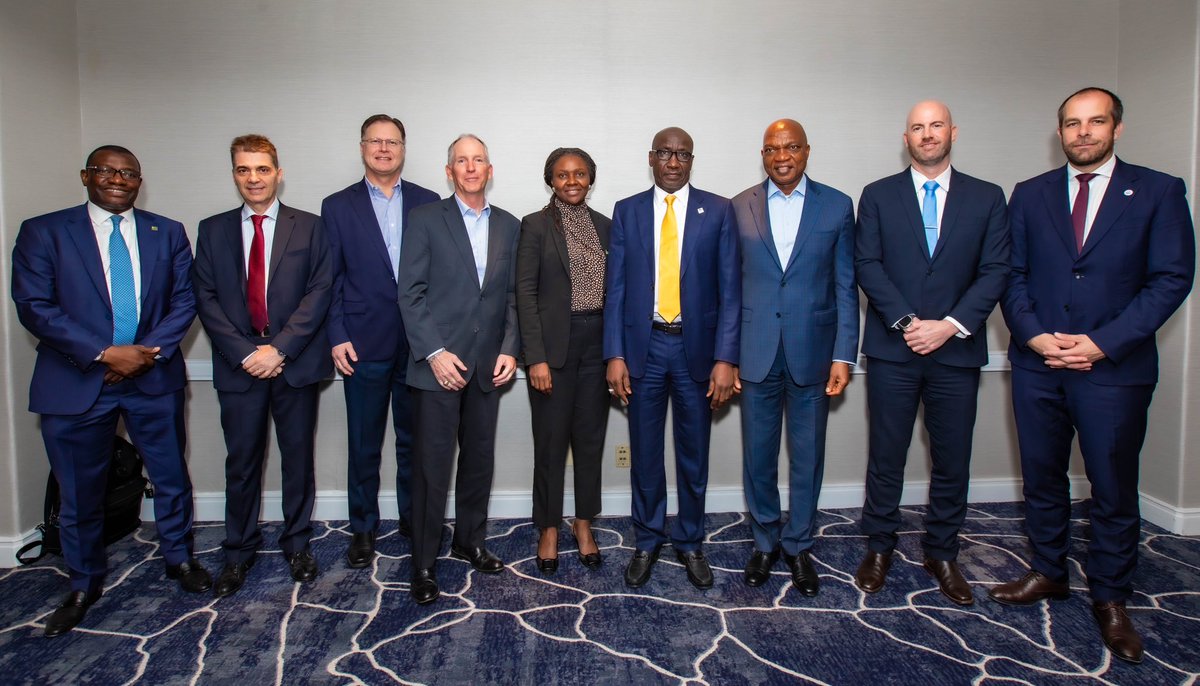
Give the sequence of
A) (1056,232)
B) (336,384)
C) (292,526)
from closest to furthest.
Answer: (1056,232)
(292,526)
(336,384)

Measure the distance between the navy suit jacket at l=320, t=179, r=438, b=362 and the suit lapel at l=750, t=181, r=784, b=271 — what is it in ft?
5.16

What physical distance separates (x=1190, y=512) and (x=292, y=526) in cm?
449

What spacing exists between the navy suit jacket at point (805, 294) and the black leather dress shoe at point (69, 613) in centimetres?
285

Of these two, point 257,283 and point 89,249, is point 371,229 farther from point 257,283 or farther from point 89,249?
point 89,249

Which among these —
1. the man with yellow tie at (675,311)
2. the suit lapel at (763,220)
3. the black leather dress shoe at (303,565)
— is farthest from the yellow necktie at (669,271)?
the black leather dress shoe at (303,565)

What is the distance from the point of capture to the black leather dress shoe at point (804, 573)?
117 inches

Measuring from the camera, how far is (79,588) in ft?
9.34

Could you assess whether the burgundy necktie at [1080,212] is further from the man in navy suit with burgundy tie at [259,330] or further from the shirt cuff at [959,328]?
the man in navy suit with burgundy tie at [259,330]

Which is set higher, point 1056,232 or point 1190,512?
point 1056,232

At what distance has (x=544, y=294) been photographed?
3.09 metres

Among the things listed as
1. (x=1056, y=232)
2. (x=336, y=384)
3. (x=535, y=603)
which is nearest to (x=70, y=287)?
(x=336, y=384)

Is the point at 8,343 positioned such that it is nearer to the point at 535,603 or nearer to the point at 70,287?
the point at 70,287

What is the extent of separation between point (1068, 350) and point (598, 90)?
2547 millimetres

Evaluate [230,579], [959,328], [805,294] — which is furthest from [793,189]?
[230,579]
